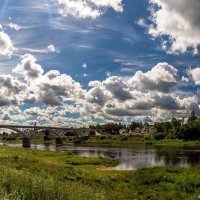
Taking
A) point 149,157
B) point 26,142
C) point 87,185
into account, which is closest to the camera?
point 87,185

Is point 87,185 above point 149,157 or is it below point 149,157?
above

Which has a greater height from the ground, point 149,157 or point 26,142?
point 26,142

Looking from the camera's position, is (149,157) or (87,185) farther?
(149,157)

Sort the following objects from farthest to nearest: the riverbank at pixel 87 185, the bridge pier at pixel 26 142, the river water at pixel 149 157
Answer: the bridge pier at pixel 26 142
the river water at pixel 149 157
the riverbank at pixel 87 185

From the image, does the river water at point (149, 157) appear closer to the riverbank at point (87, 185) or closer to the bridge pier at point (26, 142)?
the riverbank at point (87, 185)

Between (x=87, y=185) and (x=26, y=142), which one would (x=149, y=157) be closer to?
(x=87, y=185)

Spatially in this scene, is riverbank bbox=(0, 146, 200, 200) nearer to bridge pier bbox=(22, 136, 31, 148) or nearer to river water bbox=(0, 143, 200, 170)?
river water bbox=(0, 143, 200, 170)

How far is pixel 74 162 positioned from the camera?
6556 centimetres

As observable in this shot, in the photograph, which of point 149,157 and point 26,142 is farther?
point 26,142

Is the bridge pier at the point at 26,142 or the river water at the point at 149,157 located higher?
the bridge pier at the point at 26,142

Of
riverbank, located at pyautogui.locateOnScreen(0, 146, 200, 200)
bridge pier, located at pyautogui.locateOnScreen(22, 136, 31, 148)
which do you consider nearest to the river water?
riverbank, located at pyautogui.locateOnScreen(0, 146, 200, 200)

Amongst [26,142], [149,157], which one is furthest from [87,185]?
[26,142]

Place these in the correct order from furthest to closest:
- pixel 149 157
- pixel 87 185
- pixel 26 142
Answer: pixel 26 142 → pixel 149 157 → pixel 87 185

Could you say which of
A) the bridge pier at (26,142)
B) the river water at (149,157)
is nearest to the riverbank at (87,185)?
the river water at (149,157)
